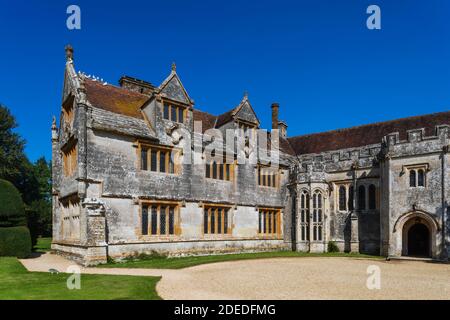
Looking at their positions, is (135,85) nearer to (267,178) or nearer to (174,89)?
(174,89)

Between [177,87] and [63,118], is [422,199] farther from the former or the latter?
[63,118]

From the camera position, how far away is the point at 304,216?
28016 millimetres

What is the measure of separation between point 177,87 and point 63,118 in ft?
25.2

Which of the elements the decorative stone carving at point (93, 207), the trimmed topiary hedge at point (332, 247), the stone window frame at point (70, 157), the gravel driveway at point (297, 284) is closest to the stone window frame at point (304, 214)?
the trimmed topiary hedge at point (332, 247)

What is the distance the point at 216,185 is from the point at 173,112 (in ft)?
18.9

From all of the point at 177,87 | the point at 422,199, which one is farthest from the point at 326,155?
the point at 177,87

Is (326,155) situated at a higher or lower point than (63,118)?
lower

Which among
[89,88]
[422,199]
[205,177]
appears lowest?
[422,199]

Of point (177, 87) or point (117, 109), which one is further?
point (177, 87)

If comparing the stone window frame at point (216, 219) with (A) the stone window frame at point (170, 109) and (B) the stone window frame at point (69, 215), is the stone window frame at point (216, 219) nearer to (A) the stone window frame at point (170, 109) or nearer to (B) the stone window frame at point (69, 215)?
(A) the stone window frame at point (170, 109)

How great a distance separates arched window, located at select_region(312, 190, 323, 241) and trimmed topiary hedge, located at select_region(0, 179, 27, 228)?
19832 mm

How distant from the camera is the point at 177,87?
22859 millimetres

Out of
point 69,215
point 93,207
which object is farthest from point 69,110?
point 93,207
